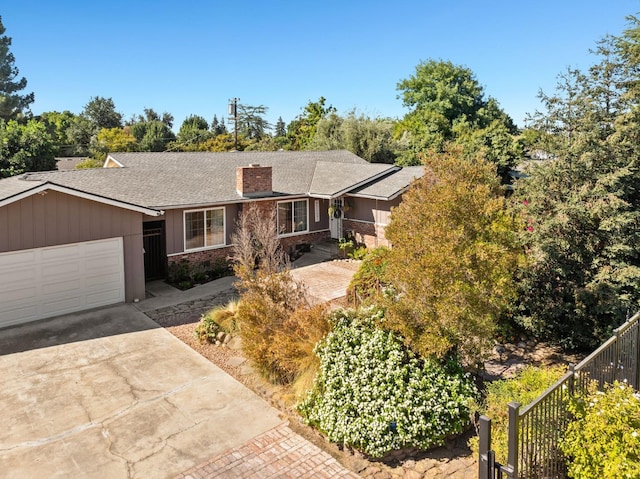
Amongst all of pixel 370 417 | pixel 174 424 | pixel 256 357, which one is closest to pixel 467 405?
pixel 370 417

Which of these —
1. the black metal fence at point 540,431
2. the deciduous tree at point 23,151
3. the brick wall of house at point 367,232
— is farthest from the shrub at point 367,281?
the deciduous tree at point 23,151

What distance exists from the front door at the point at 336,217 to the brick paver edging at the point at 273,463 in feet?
47.8

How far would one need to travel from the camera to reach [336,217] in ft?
71.3

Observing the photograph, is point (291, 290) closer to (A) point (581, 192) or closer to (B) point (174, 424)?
(B) point (174, 424)

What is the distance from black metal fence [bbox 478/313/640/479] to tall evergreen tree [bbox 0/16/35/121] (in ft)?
233

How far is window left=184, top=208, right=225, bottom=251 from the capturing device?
1727cm

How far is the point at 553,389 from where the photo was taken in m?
5.54

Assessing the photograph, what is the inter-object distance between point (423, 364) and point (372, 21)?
830 inches

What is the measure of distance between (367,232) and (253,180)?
229 inches

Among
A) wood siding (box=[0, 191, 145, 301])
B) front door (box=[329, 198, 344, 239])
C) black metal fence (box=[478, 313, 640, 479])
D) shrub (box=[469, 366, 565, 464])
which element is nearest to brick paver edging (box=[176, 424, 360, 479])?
shrub (box=[469, 366, 565, 464])

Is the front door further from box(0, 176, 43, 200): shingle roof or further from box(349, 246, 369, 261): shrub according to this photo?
box(0, 176, 43, 200): shingle roof

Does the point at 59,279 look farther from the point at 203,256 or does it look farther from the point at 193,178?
the point at 193,178

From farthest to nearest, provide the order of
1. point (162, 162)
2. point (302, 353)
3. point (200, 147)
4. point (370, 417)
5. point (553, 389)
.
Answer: point (200, 147) → point (162, 162) → point (302, 353) → point (370, 417) → point (553, 389)

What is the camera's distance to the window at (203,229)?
17.3 m
